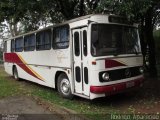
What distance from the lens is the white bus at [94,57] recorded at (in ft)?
A: 28.6

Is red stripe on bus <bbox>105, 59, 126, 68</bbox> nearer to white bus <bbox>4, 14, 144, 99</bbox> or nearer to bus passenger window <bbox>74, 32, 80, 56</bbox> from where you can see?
white bus <bbox>4, 14, 144, 99</bbox>

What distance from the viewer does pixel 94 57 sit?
340 inches

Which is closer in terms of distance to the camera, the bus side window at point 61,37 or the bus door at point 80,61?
the bus door at point 80,61

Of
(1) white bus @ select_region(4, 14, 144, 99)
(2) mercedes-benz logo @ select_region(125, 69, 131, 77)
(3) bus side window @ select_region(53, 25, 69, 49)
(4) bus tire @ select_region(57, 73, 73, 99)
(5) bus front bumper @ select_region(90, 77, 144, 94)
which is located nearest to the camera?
(5) bus front bumper @ select_region(90, 77, 144, 94)

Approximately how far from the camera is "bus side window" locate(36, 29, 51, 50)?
11820mm

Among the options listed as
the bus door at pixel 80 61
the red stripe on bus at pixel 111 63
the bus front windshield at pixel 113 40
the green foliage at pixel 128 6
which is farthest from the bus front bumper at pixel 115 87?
the green foliage at pixel 128 6

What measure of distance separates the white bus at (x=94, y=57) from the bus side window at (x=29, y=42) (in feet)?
6.74

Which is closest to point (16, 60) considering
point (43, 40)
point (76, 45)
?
point (43, 40)

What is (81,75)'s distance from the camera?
30.6 feet

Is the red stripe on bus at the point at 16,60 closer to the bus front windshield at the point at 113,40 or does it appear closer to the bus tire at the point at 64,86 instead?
the bus tire at the point at 64,86

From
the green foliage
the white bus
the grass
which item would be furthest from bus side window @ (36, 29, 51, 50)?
the green foliage

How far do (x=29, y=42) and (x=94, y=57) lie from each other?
21.7 ft

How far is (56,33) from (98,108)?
371 centimetres

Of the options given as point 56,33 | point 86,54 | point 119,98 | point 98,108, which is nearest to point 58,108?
point 98,108
